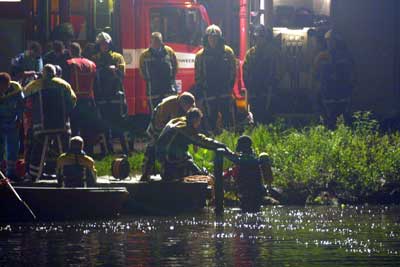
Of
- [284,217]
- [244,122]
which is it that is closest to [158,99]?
[244,122]

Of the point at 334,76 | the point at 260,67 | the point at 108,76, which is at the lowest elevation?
the point at 334,76

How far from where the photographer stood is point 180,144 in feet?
88.6

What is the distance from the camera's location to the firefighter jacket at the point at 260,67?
3441 centimetres

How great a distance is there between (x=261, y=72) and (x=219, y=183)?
802 centimetres

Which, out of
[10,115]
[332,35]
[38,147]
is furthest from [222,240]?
[332,35]

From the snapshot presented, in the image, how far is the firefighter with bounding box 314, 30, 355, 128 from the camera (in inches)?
1357

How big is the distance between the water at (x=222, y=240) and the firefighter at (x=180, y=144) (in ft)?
2.31

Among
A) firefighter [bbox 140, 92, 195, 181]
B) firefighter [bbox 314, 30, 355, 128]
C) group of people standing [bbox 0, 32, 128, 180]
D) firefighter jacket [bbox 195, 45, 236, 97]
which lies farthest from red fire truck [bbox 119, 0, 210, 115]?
firefighter [bbox 140, 92, 195, 181]

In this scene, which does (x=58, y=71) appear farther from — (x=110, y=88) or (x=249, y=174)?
(x=249, y=174)

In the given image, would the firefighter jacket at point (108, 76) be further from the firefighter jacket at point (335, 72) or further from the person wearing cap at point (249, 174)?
the person wearing cap at point (249, 174)

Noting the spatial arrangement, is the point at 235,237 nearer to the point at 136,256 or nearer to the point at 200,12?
the point at 136,256

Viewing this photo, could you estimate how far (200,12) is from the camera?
35031 mm

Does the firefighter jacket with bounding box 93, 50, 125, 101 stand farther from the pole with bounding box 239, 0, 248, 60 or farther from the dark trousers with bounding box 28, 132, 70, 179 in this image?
the pole with bounding box 239, 0, 248, 60

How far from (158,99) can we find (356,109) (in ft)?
20.3
